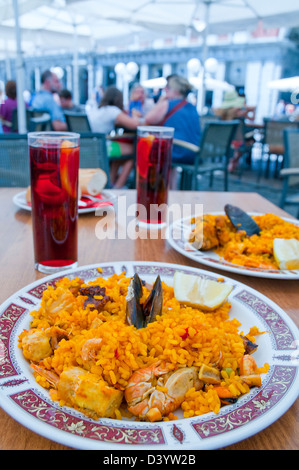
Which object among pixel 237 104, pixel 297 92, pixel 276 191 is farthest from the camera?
pixel 297 92

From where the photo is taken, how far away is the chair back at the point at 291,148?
11.8 ft

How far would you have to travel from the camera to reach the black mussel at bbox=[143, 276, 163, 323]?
0.73 m

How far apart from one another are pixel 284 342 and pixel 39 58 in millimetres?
27385

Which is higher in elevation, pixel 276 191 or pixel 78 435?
pixel 78 435

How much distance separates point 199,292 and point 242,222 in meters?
0.54

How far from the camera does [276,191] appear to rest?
6.93 m

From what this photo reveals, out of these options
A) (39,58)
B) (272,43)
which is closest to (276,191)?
(272,43)

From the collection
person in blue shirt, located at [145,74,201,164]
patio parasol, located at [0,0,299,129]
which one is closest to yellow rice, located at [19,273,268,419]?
person in blue shirt, located at [145,74,201,164]

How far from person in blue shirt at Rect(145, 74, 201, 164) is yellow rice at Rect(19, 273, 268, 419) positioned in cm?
436

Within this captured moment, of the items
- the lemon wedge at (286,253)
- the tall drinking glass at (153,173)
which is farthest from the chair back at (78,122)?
the lemon wedge at (286,253)

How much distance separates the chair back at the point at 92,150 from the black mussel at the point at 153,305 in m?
1.98

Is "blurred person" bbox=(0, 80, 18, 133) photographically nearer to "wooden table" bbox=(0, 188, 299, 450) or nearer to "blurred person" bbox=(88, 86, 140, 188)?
"blurred person" bbox=(88, 86, 140, 188)

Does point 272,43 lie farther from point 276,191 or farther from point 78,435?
point 78,435

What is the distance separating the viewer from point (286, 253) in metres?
1.11
